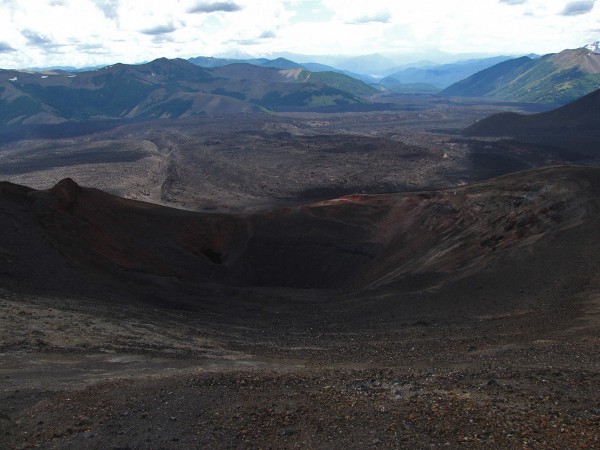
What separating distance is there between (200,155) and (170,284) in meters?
108

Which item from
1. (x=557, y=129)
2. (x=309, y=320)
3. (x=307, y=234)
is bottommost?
(x=309, y=320)

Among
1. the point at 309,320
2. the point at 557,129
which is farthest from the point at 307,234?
the point at 557,129

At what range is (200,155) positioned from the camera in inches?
5394

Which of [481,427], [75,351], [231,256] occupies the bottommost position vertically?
[231,256]

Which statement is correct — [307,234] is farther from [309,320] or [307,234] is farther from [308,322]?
[308,322]

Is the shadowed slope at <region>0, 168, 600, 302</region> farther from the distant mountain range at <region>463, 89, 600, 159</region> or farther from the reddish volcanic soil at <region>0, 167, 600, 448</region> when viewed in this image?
the distant mountain range at <region>463, 89, 600, 159</region>

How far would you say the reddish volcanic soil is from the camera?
12336 millimetres

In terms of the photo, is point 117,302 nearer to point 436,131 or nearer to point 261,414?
point 261,414

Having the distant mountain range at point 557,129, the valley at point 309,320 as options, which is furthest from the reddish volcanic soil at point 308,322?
the distant mountain range at point 557,129

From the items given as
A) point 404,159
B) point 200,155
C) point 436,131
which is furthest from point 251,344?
point 436,131

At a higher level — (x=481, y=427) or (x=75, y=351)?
(x=481, y=427)

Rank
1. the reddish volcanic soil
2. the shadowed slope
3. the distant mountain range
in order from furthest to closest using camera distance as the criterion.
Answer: the distant mountain range → the shadowed slope → the reddish volcanic soil

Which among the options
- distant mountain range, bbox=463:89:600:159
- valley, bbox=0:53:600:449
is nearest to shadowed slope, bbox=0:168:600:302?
valley, bbox=0:53:600:449

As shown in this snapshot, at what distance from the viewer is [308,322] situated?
27.2 m
